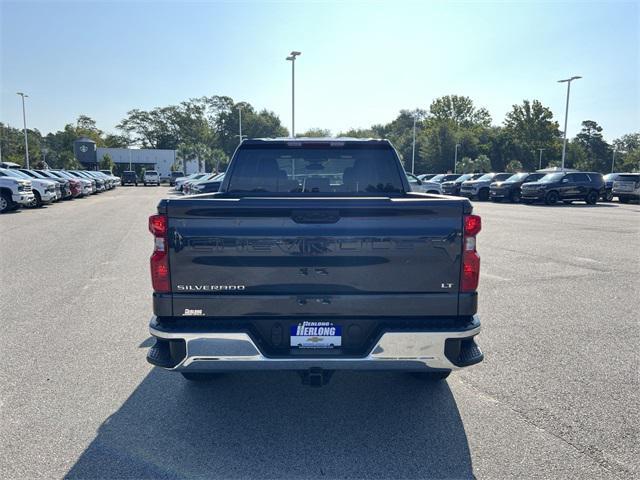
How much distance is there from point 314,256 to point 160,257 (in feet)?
3.23

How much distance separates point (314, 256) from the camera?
3.02m

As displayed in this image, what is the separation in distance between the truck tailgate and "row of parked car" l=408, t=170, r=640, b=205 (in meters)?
21.4

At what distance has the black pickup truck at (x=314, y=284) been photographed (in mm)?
3002

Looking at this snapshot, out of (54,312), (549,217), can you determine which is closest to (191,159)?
(549,217)

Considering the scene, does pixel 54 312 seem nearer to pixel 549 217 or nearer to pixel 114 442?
pixel 114 442

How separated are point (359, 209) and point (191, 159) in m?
91.5

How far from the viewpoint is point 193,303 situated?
3.08 meters

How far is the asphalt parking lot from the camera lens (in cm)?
294

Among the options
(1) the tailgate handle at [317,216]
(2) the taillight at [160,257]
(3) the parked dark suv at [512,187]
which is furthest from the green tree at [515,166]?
(2) the taillight at [160,257]

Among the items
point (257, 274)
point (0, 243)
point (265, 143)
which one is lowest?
point (0, 243)

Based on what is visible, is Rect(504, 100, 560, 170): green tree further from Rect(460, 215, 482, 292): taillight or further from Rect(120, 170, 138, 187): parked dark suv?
Rect(460, 215, 482, 292): taillight

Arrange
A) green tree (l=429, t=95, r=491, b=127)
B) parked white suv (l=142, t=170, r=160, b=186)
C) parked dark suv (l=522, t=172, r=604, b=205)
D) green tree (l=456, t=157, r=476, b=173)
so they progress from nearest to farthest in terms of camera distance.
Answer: parked dark suv (l=522, t=172, r=604, b=205) < parked white suv (l=142, t=170, r=160, b=186) < green tree (l=456, t=157, r=476, b=173) < green tree (l=429, t=95, r=491, b=127)

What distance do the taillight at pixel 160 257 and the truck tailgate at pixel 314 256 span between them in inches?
1.6

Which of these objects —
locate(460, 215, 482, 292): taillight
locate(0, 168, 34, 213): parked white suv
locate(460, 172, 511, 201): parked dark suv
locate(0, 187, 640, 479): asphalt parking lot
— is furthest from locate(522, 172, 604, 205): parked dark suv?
locate(460, 215, 482, 292): taillight
